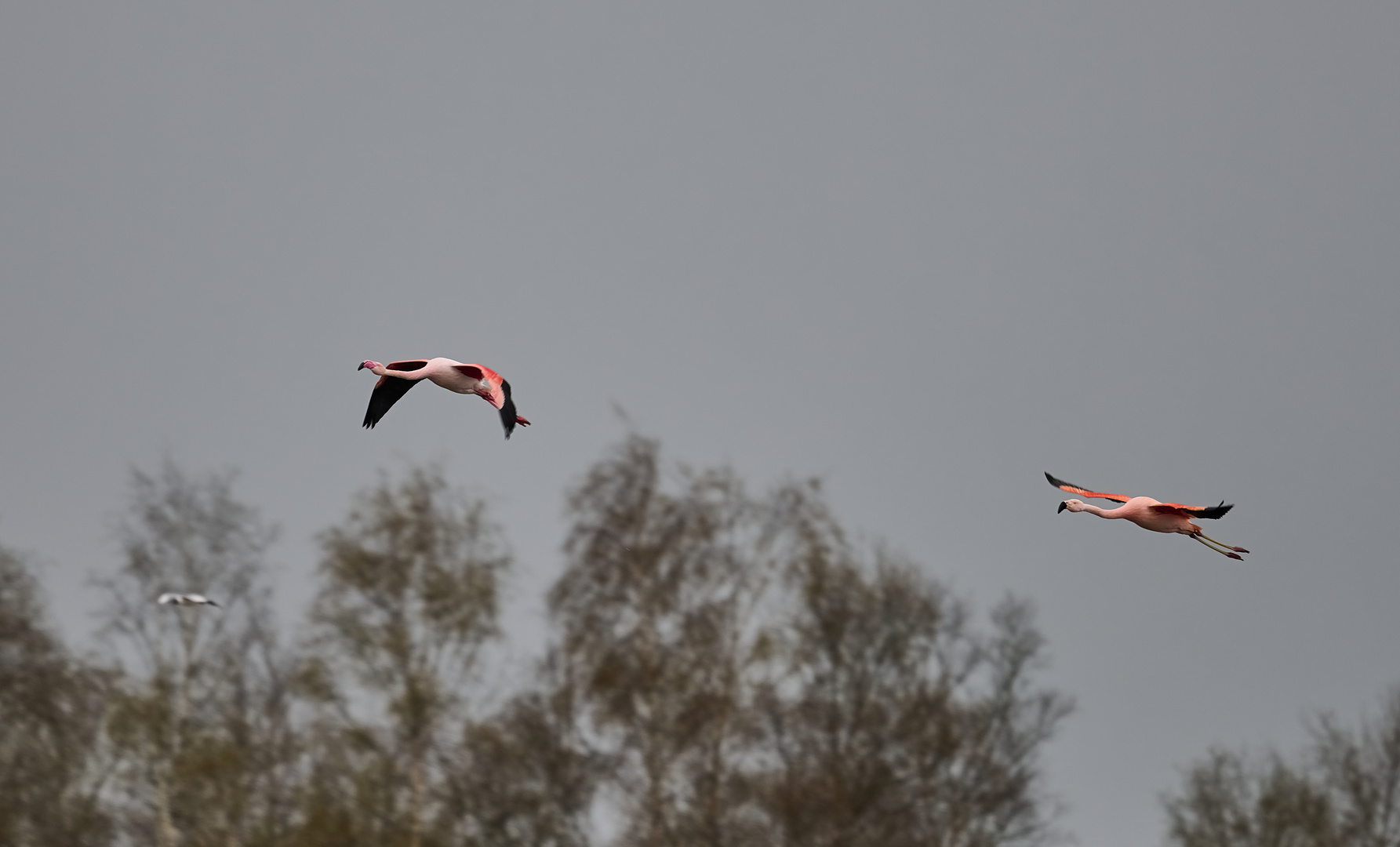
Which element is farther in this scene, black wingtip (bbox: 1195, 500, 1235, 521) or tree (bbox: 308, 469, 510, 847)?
tree (bbox: 308, 469, 510, 847)

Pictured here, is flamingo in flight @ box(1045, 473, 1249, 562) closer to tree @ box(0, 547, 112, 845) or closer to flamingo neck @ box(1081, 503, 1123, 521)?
flamingo neck @ box(1081, 503, 1123, 521)

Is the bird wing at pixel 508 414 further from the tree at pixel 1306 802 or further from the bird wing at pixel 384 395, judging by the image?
the tree at pixel 1306 802

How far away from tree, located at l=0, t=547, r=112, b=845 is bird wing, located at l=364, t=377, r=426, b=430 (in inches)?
605

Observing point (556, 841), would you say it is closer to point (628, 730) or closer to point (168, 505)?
point (628, 730)

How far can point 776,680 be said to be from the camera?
Answer: 38.2 meters

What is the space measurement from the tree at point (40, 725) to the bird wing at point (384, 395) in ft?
50.5

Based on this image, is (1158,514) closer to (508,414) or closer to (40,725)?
(508,414)

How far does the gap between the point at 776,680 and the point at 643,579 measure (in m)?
3.00

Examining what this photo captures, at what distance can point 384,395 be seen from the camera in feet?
65.9

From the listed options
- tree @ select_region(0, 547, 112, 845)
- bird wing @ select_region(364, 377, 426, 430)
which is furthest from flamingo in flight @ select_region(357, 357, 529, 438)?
tree @ select_region(0, 547, 112, 845)

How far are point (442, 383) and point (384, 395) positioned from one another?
6.25ft

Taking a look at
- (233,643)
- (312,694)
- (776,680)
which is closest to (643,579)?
(776,680)

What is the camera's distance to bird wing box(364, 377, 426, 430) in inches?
778

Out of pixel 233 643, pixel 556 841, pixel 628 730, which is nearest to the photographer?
pixel 556 841
